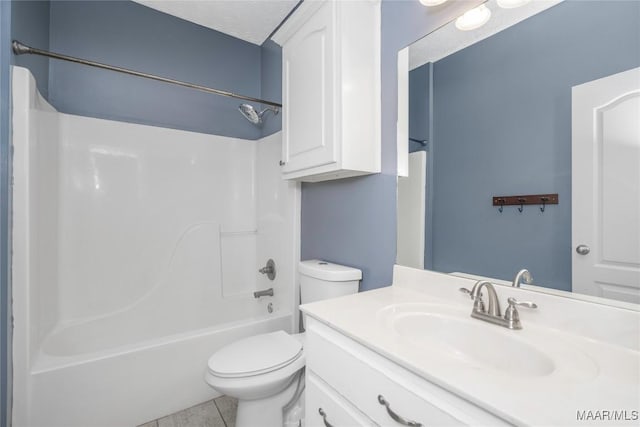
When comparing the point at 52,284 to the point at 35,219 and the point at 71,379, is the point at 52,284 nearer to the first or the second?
→ the point at 35,219

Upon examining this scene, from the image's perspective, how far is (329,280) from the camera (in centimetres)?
144

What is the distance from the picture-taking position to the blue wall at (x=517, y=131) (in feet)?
2.65

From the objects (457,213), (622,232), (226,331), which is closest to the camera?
(622,232)

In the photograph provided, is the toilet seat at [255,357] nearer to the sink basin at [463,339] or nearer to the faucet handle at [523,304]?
the sink basin at [463,339]

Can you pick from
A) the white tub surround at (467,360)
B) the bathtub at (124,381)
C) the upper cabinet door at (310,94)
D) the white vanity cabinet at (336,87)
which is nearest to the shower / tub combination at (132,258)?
the bathtub at (124,381)

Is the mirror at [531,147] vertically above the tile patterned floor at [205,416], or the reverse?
the mirror at [531,147]

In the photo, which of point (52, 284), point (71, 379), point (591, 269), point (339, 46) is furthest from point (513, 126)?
point (52, 284)

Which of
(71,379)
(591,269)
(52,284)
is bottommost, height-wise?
(71,379)

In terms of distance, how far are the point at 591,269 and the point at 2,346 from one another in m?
2.07

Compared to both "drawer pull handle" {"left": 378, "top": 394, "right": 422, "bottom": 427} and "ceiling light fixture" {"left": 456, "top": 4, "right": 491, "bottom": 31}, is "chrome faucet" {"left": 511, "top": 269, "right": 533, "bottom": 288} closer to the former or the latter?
"drawer pull handle" {"left": 378, "top": 394, "right": 422, "bottom": 427}

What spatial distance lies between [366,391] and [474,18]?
129 centimetres

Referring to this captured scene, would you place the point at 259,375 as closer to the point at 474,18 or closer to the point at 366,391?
the point at 366,391

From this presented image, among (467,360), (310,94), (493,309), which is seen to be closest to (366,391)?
(467,360)

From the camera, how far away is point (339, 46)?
1285 millimetres
